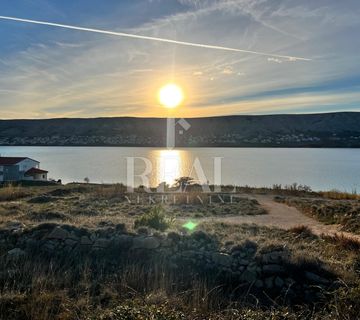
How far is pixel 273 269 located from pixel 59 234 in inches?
168

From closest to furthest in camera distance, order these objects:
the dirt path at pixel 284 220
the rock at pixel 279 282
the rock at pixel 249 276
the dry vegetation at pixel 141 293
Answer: the dry vegetation at pixel 141 293, the rock at pixel 279 282, the rock at pixel 249 276, the dirt path at pixel 284 220

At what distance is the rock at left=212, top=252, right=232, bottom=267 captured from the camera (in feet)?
21.0

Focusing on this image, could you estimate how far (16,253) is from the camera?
6.66m

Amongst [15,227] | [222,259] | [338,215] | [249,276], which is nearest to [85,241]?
[15,227]

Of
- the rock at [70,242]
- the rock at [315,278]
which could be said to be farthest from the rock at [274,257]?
the rock at [70,242]

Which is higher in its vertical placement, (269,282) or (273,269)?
(273,269)

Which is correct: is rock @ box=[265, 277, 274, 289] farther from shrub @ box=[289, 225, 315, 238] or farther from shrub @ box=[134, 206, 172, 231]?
shrub @ box=[289, 225, 315, 238]

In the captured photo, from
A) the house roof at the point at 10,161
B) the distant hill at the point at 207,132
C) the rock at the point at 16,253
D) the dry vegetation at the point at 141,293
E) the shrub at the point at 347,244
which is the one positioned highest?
the distant hill at the point at 207,132

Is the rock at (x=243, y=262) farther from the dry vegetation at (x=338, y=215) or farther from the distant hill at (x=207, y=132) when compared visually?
the distant hill at (x=207, y=132)

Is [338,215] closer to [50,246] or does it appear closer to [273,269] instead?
[273,269]

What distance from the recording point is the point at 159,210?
9.71m

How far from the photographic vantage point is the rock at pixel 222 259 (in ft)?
21.0

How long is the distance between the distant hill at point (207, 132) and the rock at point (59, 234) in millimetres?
130097

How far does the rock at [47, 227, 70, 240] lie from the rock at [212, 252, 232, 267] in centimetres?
303
